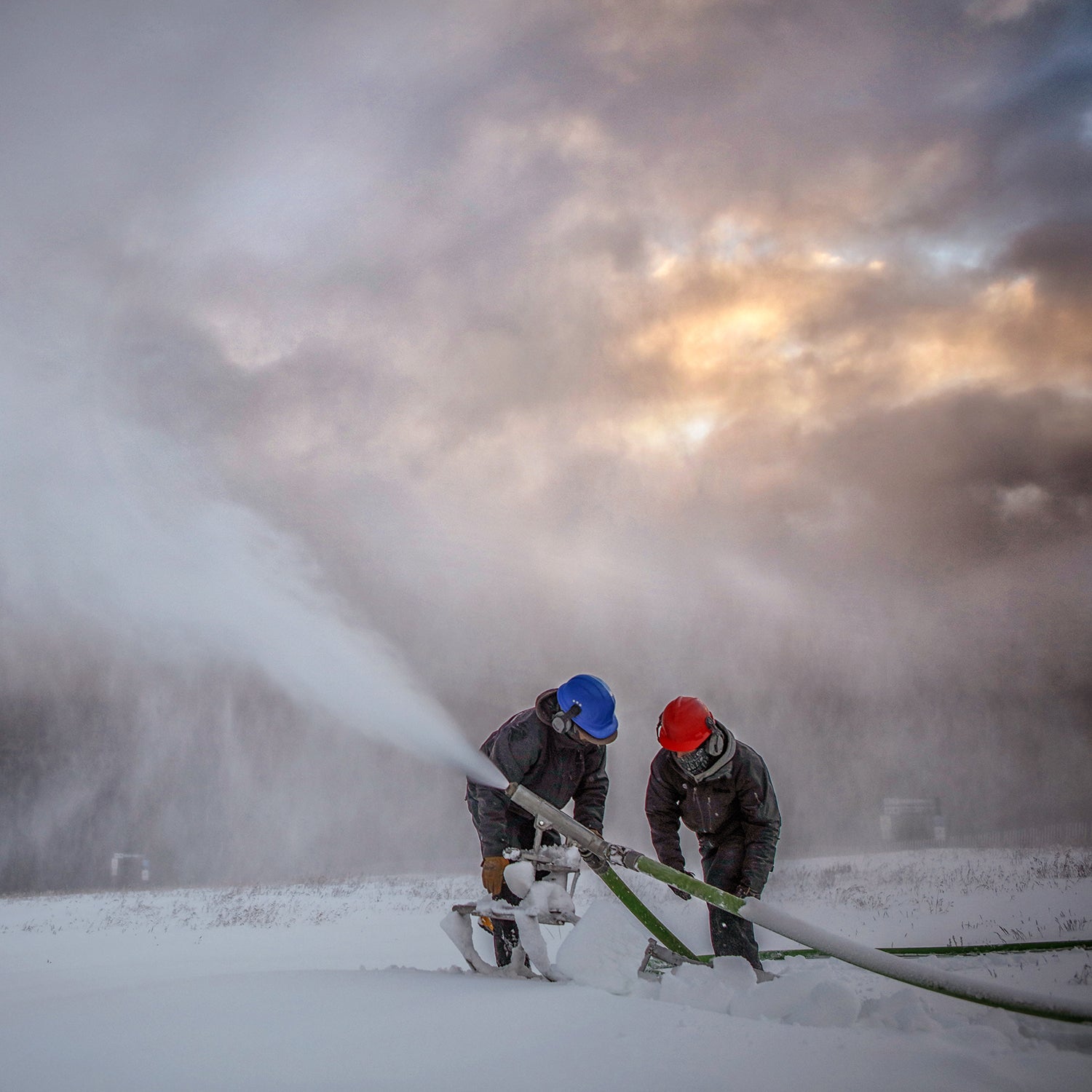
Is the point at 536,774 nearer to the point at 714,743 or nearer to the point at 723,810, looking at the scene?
the point at 714,743

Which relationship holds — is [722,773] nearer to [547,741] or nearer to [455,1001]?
[547,741]

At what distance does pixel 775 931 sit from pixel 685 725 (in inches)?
69.1

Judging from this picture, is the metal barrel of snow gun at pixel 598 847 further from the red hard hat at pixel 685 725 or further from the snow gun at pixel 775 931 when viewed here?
the red hard hat at pixel 685 725

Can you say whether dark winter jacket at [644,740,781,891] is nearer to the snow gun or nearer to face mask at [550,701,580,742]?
the snow gun

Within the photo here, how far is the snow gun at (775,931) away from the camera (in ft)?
11.8

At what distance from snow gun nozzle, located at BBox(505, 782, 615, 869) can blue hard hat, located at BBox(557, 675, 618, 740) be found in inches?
29.3

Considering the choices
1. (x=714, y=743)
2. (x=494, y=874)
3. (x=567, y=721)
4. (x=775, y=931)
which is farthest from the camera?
(x=714, y=743)

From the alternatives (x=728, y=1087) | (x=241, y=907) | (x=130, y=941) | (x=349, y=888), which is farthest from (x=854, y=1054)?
(x=349, y=888)

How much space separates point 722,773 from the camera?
596cm

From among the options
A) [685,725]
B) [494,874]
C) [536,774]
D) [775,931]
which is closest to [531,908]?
[494,874]

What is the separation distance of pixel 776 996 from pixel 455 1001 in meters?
1.60

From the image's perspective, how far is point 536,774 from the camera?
5930 mm

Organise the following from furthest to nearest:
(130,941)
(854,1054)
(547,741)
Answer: (130,941)
(547,741)
(854,1054)

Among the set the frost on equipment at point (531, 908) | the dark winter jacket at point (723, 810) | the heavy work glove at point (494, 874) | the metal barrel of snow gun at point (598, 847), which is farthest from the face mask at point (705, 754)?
the heavy work glove at point (494, 874)
